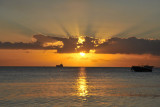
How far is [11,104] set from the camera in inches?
1506

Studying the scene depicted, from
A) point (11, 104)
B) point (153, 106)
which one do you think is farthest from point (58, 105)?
point (153, 106)

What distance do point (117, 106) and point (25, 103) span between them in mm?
14861

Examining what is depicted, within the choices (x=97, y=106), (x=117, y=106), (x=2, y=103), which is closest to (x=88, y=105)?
(x=97, y=106)

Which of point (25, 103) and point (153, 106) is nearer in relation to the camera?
point (153, 106)

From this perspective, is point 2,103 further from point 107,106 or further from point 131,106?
point 131,106

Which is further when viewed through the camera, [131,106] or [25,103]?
[25,103]

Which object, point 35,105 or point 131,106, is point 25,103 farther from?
point 131,106

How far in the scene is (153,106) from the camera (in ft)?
122

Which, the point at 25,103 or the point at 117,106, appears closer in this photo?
the point at 117,106

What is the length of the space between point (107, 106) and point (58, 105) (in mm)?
7534

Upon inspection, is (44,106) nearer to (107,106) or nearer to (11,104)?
(11,104)

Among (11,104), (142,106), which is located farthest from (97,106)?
(11,104)

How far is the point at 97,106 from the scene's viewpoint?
36750 millimetres

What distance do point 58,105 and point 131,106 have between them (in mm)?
11170
